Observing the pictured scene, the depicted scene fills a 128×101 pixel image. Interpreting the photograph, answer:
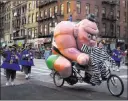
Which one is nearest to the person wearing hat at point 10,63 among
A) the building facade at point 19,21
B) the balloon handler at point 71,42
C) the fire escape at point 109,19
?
the balloon handler at point 71,42

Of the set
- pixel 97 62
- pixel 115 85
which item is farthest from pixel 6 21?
pixel 115 85

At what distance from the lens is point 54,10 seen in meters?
47.5

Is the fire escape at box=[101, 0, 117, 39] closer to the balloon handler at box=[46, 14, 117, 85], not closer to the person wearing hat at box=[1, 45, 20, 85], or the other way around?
the person wearing hat at box=[1, 45, 20, 85]

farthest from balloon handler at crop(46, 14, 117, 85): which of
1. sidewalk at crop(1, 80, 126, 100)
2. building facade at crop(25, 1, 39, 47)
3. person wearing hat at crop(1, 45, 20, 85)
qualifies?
building facade at crop(25, 1, 39, 47)

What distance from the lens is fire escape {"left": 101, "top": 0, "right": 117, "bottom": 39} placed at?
161ft

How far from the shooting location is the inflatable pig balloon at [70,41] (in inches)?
358

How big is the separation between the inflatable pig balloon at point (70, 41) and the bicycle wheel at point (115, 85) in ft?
4.14

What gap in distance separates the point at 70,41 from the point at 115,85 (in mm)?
2038

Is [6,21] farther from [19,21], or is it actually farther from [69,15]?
[69,15]

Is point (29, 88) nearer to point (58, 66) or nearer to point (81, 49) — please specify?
point (58, 66)

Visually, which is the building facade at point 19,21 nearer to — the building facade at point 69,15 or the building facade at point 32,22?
the building facade at point 69,15

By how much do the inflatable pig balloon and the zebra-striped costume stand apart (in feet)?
1.23

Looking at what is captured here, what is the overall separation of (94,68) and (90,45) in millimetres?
957

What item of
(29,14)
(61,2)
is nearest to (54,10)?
(61,2)
